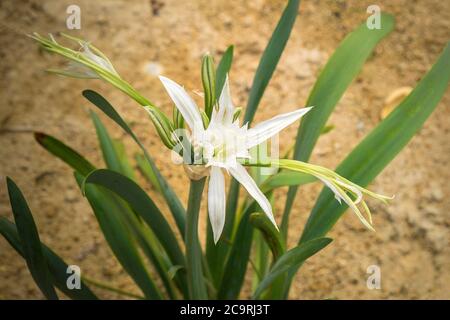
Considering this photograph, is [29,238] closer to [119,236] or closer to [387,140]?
[119,236]

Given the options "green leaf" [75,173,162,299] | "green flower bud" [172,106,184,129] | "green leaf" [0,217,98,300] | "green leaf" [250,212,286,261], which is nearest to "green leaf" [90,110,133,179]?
"green leaf" [75,173,162,299]

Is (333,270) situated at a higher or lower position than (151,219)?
lower

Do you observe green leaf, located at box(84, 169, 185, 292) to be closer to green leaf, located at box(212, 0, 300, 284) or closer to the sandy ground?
green leaf, located at box(212, 0, 300, 284)

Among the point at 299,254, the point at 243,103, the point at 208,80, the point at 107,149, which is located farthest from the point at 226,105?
the point at 243,103

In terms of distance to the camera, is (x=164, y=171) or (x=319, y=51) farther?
(x=319, y=51)

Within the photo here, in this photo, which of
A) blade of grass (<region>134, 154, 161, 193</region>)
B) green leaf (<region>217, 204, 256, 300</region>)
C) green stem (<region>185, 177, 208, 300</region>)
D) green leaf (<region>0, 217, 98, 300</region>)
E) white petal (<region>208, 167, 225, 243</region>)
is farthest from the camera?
blade of grass (<region>134, 154, 161, 193</region>)
